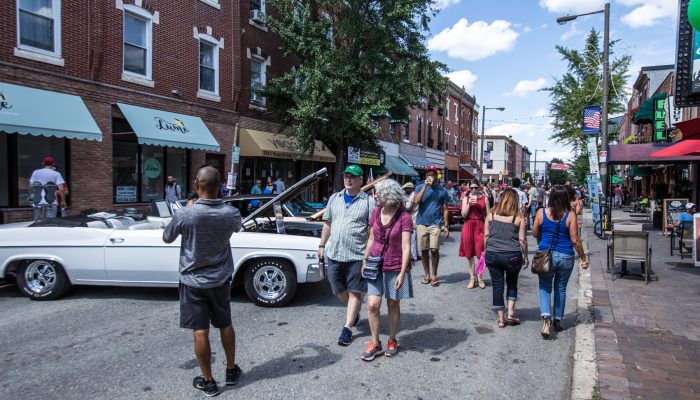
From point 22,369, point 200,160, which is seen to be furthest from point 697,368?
point 200,160

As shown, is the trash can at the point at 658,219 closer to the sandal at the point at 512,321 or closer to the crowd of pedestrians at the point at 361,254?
the crowd of pedestrians at the point at 361,254

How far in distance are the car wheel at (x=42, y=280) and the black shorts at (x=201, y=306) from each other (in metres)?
3.70

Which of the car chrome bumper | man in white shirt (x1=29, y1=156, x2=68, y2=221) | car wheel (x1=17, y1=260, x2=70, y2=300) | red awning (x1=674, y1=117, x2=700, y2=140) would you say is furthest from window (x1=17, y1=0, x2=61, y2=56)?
red awning (x1=674, y1=117, x2=700, y2=140)

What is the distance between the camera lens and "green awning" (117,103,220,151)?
12.8 m

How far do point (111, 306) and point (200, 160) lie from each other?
10574mm

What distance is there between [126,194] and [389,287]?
11665 millimetres

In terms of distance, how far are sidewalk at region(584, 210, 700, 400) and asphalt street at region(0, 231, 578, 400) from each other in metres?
0.37

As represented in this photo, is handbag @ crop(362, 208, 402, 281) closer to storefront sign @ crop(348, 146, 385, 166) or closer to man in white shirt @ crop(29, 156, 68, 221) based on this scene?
man in white shirt @ crop(29, 156, 68, 221)

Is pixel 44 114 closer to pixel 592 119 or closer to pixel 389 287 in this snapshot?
pixel 389 287

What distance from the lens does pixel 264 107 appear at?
18.7m

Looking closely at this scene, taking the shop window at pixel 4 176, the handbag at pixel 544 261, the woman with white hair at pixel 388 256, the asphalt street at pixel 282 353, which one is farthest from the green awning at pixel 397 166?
the woman with white hair at pixel 388 256

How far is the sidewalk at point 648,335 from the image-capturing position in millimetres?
3637

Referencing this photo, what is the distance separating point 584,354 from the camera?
438 centimetres

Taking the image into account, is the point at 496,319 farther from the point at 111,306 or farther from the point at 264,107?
the point at 264,107
